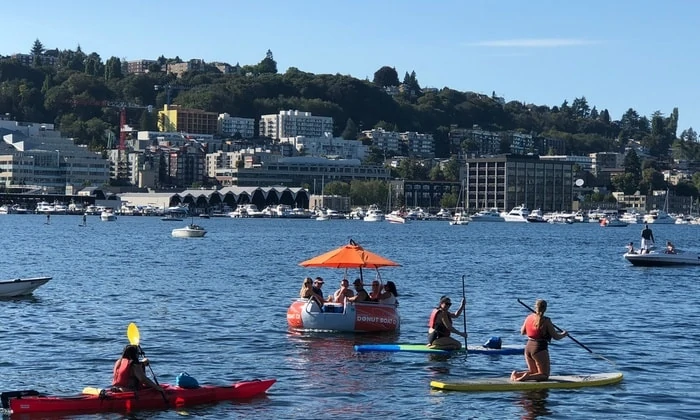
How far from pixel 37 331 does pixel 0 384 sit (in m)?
10.0

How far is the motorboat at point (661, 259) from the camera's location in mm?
77562

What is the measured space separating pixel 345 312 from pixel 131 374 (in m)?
13.0

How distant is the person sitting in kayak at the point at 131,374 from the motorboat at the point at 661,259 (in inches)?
2176

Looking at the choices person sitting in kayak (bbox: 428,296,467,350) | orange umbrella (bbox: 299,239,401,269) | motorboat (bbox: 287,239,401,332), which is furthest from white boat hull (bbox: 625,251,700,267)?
person sitting in kayak (bbox: 428,296,467,350)

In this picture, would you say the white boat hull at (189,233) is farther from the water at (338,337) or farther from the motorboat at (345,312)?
the motorboat at (345,312)

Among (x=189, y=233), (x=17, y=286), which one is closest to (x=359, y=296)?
(x=17, y=286)

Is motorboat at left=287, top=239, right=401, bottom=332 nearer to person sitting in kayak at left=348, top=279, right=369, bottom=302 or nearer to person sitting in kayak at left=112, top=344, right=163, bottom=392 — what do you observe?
person sitting in kayak at left=348, top=279, right=369, bottom=302

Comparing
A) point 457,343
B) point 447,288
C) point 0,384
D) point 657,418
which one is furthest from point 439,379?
point 447,288

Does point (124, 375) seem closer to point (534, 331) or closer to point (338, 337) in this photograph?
point (534, 331)

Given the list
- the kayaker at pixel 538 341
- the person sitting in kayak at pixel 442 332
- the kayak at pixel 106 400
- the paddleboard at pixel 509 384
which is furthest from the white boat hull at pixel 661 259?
the kayak at pixel 106 400

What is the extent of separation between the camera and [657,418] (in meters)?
28.1

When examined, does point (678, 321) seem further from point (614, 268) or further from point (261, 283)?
point (614, 268)

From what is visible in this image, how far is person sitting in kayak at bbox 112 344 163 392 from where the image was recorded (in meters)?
27.0

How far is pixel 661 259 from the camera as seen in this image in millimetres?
77625
